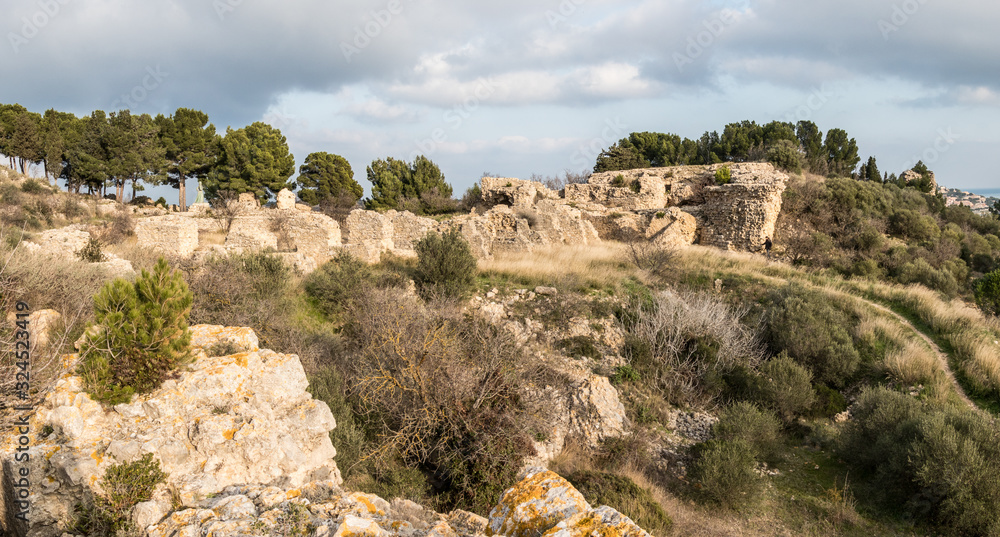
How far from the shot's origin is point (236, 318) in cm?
854

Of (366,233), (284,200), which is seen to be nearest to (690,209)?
(366,233)

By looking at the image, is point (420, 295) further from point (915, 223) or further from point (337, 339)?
point (915, 223)

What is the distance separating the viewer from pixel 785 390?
32.6 feet

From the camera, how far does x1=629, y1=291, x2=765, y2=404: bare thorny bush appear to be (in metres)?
10.7

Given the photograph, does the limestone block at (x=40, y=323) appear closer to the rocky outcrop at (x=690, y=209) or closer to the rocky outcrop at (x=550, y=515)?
the rocky outcrop at (x=550, y=515)

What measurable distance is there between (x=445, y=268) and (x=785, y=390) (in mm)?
7745

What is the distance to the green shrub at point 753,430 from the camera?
851cm

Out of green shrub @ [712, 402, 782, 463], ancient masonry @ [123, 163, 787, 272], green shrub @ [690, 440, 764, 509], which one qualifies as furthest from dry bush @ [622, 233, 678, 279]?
green shrub @ [690, 440, 764, 509]

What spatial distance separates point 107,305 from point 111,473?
1.68m

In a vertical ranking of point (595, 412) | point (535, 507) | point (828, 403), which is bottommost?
point (828, 403)

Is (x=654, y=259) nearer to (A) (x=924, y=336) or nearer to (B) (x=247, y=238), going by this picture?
(A) (x=924, y=336)

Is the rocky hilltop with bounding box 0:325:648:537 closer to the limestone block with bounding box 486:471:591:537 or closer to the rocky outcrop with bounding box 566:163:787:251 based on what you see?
the limestone block with bounding box 486:471:591:537

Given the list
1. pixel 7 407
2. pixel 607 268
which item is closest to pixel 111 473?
pixel 7 407

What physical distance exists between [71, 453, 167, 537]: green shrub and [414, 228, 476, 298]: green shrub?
26.1 feet
